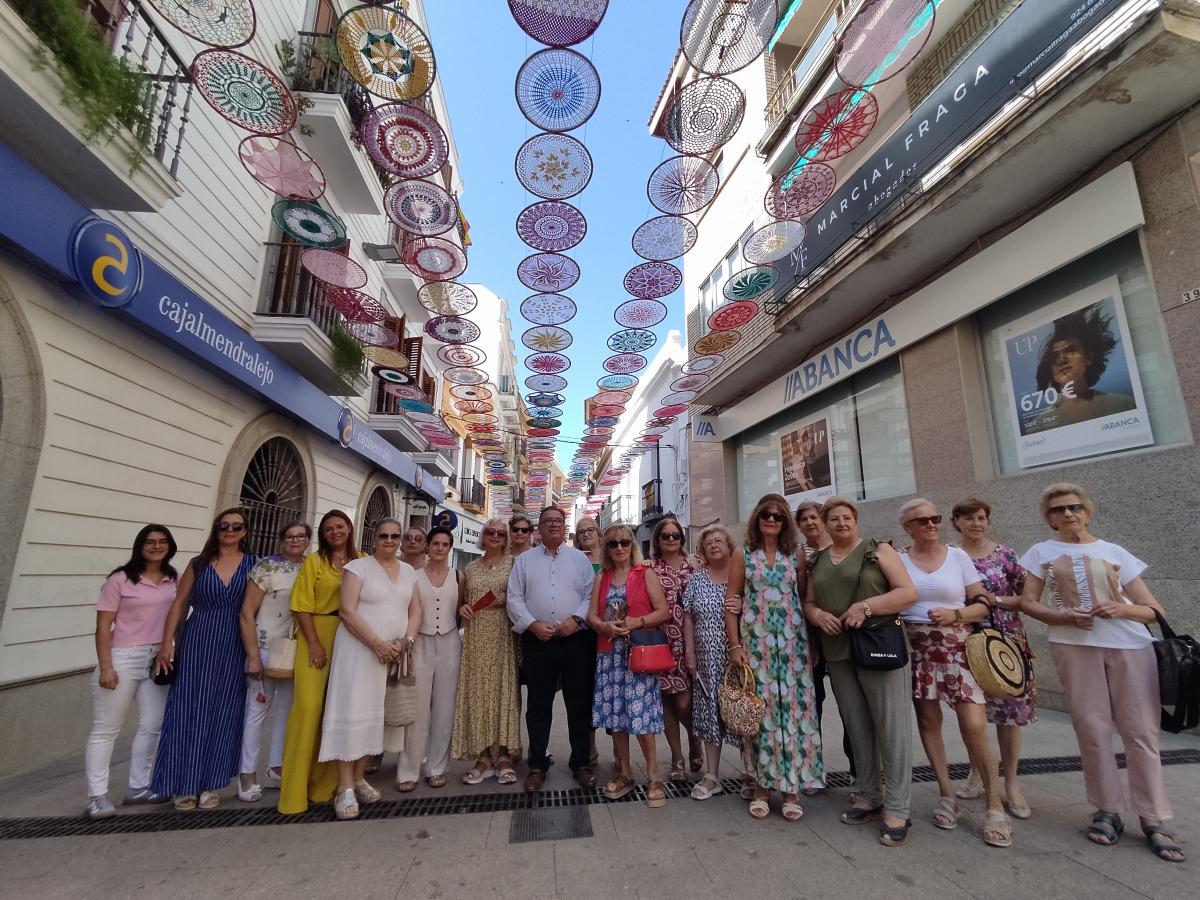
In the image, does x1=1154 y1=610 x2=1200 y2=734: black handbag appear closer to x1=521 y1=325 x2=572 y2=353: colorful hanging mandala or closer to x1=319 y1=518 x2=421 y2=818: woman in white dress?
x1=319 y1=518 x2=421 y2=818: woman in white dress

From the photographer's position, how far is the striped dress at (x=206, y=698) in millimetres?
3318

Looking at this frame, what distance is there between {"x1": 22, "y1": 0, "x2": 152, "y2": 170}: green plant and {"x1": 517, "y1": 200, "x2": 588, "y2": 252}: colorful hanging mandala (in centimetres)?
321

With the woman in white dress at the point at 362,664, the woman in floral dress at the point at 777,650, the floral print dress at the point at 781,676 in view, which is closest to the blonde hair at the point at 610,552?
the woman in floral dress at the point at 777,650

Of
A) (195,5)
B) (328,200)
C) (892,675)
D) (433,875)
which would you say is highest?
(328,200)

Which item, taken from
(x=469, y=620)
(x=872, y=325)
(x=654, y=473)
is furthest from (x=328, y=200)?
(x=654, y=473)

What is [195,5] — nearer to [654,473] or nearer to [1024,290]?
[1024,290]

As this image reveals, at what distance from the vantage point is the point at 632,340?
28.2 feet

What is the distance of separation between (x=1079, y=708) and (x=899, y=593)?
1.13m

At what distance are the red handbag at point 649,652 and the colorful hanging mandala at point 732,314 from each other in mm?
5684

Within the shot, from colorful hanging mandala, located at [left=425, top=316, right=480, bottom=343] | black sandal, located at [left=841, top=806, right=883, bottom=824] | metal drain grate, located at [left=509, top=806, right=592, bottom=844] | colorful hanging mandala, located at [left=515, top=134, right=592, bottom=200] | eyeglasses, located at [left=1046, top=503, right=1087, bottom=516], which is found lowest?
metal drain grate, located at [left=509, top=806, right=592, bottom=844]

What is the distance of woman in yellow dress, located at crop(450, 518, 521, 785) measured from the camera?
3717mm

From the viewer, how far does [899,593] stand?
9.32 feet

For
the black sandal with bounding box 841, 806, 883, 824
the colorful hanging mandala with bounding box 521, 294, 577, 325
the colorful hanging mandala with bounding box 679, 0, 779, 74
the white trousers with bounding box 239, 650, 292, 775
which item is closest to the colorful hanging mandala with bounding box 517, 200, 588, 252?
the colorful hanging mandala with bounding box 521, 294, 577, 325

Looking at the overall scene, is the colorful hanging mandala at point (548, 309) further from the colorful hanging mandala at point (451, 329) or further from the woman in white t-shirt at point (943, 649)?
the woman in white t-shirt at point (943, 649)
